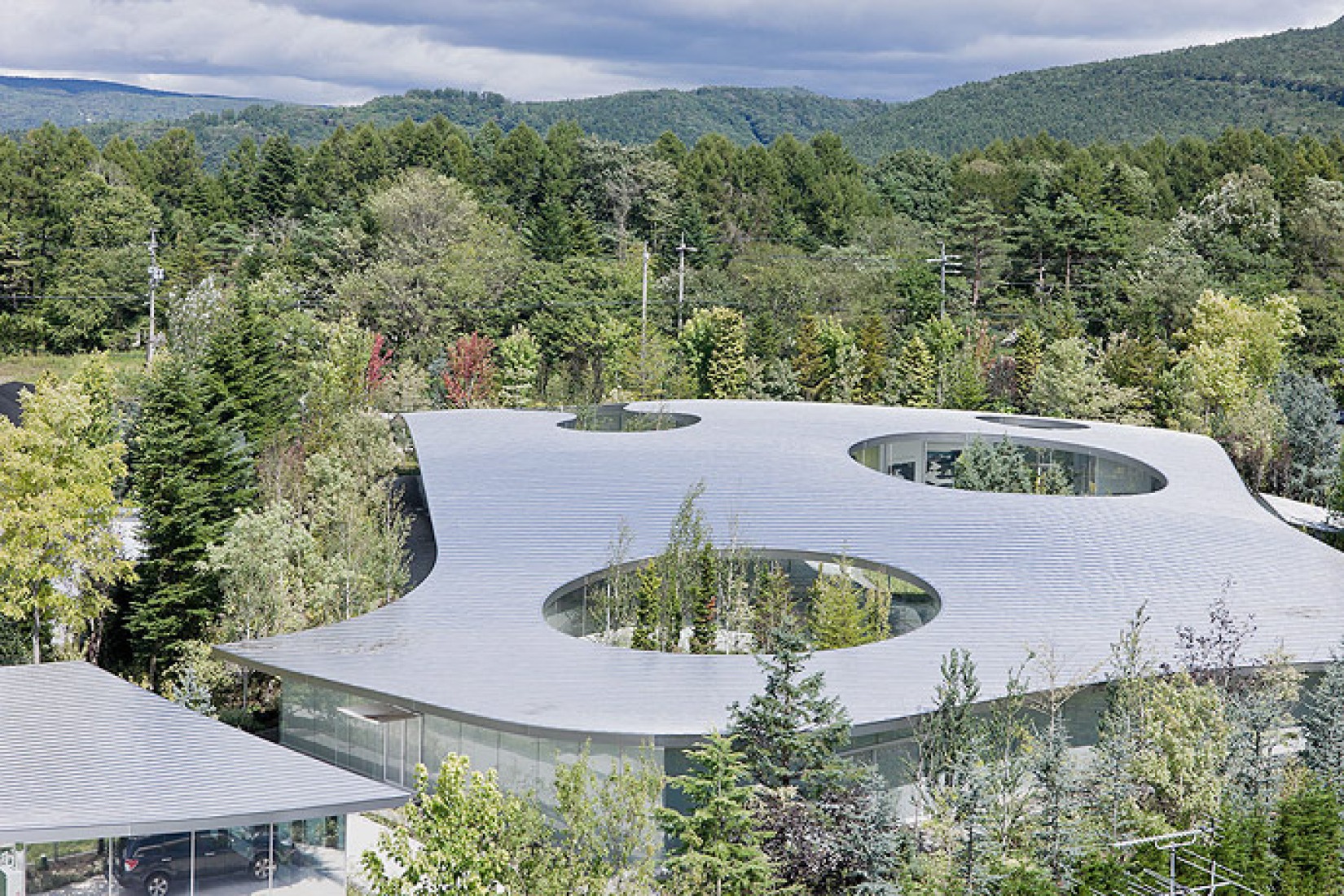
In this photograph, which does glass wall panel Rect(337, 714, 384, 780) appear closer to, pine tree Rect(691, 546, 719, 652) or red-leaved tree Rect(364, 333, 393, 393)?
pine tree Rect(691, 546, 719, 652)

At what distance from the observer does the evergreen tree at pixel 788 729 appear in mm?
15312

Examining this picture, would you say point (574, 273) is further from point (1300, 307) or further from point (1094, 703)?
point (1094, 703)

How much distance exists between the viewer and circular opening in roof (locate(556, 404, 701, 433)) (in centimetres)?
3303

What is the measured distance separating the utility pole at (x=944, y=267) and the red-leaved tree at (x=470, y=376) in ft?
53.7

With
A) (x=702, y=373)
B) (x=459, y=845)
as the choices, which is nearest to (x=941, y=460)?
(x=702, y=373)

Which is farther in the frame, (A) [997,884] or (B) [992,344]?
(B) [992,344]

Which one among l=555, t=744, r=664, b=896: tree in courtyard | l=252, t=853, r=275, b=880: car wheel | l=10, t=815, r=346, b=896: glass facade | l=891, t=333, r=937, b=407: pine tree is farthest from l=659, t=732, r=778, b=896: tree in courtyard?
l=891, t=333, r=937, b=407: pine tree

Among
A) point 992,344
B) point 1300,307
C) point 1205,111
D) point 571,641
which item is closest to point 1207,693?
point 571,641

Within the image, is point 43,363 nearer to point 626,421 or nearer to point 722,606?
point 626,421

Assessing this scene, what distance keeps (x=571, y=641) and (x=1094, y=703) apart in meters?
6.81

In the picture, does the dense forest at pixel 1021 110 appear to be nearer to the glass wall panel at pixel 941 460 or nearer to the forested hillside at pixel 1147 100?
the forested hillside at pixel 1147 100

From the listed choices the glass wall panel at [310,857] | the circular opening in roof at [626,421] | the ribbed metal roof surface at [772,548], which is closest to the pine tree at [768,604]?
the ribbed metal roof surface at [772,548]

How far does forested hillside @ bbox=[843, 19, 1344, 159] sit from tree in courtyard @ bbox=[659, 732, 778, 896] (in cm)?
10080

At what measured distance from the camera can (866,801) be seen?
15.1 m
